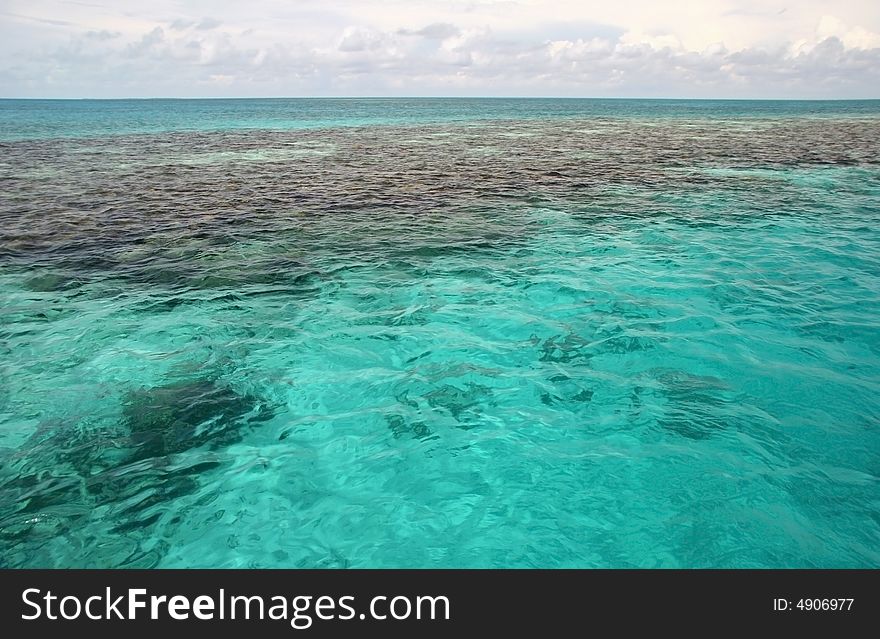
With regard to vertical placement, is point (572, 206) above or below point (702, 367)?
above

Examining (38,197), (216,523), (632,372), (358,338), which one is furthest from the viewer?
(38,197)

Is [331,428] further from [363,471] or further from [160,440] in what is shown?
[160,440]

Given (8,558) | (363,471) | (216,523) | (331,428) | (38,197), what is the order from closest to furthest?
(8,558), (216,523), (363,471), (331,428), (38,197)

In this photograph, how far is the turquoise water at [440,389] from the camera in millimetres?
7844

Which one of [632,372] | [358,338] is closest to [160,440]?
[358,338]

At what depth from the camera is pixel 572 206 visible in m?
27.0

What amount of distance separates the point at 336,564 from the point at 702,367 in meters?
9.06

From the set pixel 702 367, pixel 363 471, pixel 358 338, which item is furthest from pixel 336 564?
pixel 702 367

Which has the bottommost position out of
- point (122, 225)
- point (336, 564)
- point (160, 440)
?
point (336, 564)

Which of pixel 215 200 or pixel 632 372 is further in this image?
pixel 215 200

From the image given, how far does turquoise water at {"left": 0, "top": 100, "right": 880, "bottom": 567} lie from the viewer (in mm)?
7844

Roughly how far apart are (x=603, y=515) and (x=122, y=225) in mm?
23421

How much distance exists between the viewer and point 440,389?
1130cm

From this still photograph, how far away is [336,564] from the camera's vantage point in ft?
24.2
